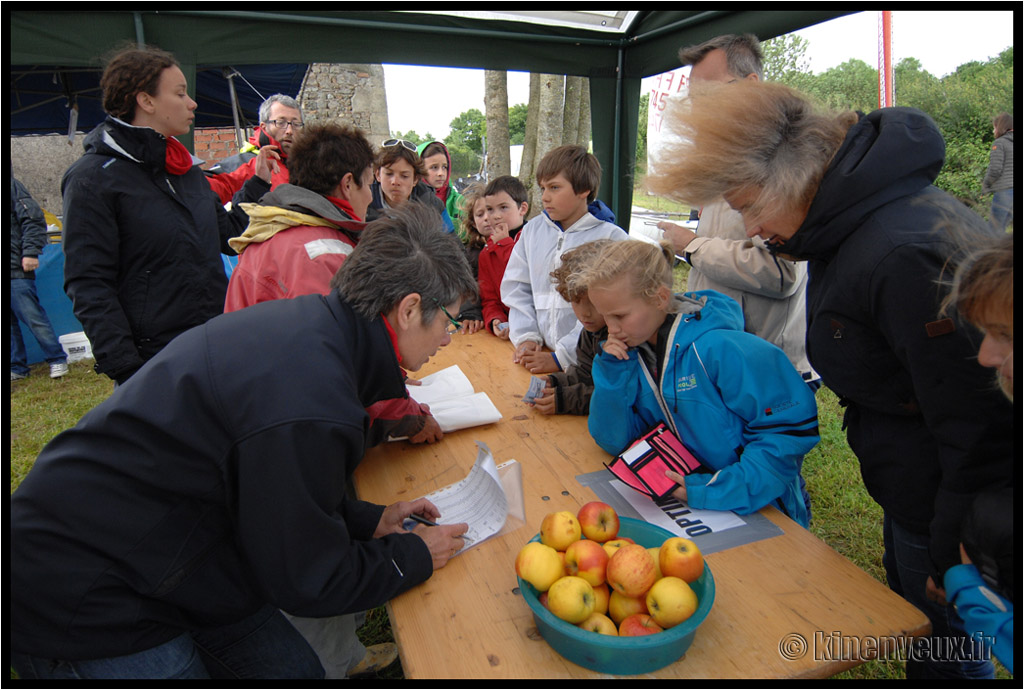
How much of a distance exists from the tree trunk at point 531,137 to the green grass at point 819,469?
230 inches

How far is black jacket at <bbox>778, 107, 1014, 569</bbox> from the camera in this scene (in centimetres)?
110


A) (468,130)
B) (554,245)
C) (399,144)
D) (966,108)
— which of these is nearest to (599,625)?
(554,245)

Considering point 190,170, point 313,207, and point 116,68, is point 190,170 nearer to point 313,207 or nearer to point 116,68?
point 116,68

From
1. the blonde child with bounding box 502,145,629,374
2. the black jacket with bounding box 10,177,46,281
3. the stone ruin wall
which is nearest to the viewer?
the blonde child with bounding box 502,145,629,374

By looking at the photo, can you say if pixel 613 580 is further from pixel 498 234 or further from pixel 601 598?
pixel 498 234

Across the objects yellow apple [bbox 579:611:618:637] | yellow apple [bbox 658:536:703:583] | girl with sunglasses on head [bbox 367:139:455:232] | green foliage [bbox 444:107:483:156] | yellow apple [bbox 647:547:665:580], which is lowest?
yellow apple [bbox 579:611:618:637]

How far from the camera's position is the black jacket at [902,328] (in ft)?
3.61

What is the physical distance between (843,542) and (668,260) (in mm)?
1966

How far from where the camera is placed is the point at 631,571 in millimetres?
1137

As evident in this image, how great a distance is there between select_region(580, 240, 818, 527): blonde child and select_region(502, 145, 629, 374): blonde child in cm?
90

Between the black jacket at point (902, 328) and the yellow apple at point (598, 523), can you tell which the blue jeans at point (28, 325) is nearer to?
the yellow apple at point (598, 523)

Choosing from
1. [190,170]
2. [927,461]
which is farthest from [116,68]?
[927,461]

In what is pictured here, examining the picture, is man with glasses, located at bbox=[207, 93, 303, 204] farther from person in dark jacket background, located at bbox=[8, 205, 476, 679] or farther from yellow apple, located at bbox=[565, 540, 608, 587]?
yellow apple, located at bbox=[565, 540, 608, 587]

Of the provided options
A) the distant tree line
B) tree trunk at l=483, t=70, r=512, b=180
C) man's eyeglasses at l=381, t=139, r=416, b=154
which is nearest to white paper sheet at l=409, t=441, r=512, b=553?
man's eyeglasses at l=381, t=139, r=416, b=154
